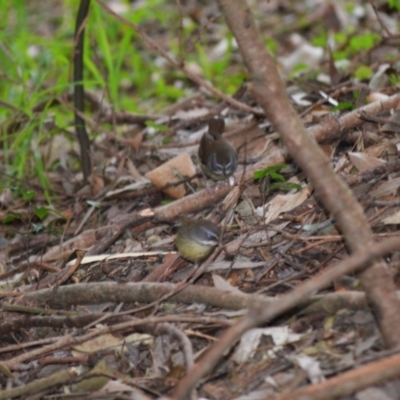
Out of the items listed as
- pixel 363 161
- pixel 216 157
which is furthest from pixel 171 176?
pixel 363 161

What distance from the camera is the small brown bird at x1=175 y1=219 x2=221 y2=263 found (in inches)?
135

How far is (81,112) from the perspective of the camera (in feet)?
16.8

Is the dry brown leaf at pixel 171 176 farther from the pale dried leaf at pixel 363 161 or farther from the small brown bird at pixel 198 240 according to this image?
the pale dried leaf at pixel 363 161

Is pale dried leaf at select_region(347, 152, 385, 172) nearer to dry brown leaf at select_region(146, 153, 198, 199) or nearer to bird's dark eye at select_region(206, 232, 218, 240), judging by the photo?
bird's dark eye at select_region(206, 232, 218, 240)

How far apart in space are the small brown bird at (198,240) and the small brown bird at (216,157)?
2.28 ft

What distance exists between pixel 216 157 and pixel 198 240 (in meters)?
0.93

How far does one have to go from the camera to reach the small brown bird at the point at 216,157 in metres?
4.21

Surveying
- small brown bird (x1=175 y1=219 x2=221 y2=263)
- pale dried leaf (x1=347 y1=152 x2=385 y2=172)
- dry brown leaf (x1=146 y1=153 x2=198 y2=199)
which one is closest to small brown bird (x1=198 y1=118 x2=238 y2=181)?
dry brown leaf (x1=146 y1=153 x2=198 y2=199)

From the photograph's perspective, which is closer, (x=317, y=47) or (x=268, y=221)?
(x=268, y=221)

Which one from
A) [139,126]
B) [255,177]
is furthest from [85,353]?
[139,126]

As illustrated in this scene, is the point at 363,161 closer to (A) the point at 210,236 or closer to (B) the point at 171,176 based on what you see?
(A) the point at 210,236

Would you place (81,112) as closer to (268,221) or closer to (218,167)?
(218,167)

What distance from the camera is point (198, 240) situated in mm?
3410

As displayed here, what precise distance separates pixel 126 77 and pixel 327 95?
13.6 ft
